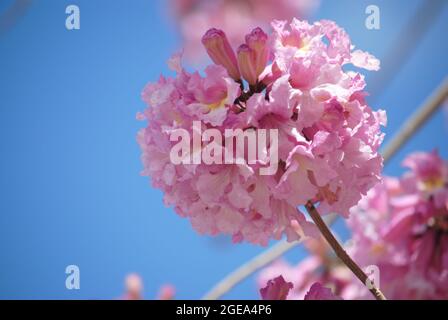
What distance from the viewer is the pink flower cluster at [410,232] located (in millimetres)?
1506

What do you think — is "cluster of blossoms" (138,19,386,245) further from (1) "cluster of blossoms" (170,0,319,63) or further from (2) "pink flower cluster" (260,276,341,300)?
(1) "cluster of blossoms" (170,0,319,63)

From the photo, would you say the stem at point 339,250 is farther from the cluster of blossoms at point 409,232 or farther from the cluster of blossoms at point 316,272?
the cluster of blossoms at point 316,272

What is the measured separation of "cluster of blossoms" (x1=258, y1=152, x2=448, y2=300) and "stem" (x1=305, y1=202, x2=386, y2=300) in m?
0.64

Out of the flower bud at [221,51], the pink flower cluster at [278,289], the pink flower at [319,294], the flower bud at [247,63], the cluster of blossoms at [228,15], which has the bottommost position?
the pink flower at [319,294]

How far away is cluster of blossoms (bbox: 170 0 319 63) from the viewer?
84.6 inches

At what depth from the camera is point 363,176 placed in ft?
3.12

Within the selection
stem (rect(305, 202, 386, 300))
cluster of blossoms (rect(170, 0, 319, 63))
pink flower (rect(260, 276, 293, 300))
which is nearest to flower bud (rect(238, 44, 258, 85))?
stem (rect(305, 202, 386, 300))

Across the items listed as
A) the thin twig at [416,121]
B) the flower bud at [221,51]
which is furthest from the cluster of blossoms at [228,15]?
the flower bud at [221,51]

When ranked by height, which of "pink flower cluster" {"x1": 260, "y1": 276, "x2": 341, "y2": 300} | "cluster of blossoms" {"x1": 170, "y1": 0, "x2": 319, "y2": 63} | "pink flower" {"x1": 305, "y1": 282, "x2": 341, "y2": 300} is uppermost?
"cluster of blossoms" {"x1": 170, "y1": 0, "x2": 319, "y2": 63}

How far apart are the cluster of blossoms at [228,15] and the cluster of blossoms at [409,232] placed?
82 centimetres

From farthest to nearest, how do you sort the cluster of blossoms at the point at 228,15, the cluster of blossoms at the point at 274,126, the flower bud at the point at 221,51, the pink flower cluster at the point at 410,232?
1. the cluster of blossoms at the point at 228,15
2. the pink flower cluster at the point at 410,232
3. the flower bud at the point at 221,51
4. the cluster of blossoms at the point at 274,126

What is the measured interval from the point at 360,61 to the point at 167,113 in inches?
13.4

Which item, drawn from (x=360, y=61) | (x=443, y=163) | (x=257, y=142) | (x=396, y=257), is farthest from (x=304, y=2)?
(x=257, y=142)
